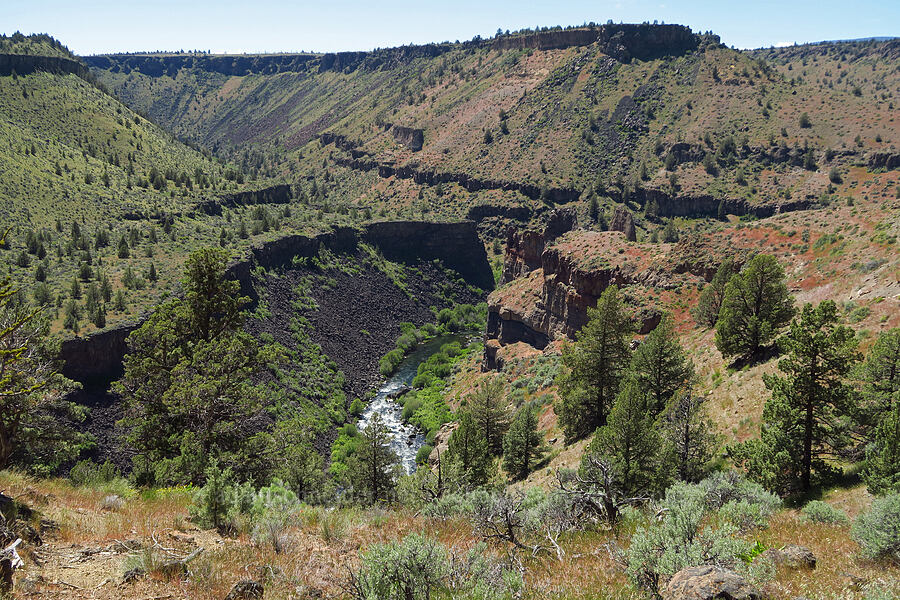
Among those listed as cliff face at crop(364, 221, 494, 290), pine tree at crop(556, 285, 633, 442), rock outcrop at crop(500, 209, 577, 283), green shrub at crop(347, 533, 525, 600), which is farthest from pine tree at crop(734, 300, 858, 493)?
cliff face at crop(364, 221, 494, 290)

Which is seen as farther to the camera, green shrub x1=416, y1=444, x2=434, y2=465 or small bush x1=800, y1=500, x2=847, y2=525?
green shrub x1=416, y1=444, x2=434, y2=465

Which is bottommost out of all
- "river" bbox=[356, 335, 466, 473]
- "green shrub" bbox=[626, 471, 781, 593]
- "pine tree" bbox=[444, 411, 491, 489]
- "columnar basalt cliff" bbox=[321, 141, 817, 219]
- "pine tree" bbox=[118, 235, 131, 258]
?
"river" bbox=[356, 335, 466, 473]

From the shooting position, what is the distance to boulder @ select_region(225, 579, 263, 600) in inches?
375

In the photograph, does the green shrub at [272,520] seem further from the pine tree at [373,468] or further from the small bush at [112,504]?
the pine tree at [373,468]

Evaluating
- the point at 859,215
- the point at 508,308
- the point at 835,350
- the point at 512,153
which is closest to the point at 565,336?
the point at 508,308

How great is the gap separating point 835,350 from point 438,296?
103m

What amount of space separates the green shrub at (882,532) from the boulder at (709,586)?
485cm

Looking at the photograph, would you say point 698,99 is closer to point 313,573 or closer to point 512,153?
point 512,153

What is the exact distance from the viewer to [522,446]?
40.7 metres

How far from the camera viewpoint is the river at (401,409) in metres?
65.5

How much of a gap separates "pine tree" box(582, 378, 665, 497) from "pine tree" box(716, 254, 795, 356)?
13289 mm

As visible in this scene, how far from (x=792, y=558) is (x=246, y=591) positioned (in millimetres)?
10102

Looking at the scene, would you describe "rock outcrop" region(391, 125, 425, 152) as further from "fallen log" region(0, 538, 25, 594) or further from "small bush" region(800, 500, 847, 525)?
"fallen log" region(0, 538, 25, 594)

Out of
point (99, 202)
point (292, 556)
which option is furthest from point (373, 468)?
point (99, 202)
